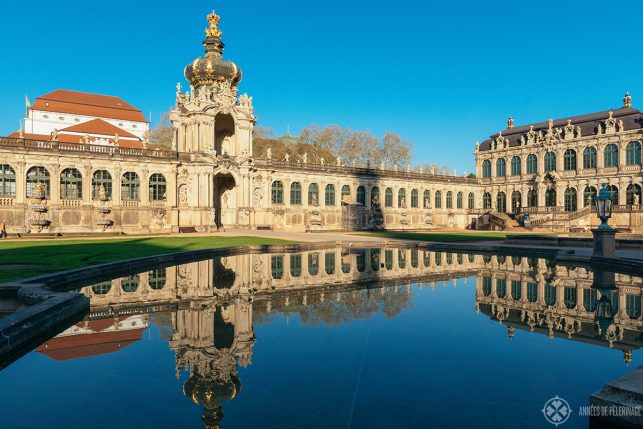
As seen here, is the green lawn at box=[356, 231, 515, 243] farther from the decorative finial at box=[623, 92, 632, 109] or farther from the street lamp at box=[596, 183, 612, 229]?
the decorative finial at box=[623, 92, 632, 109]

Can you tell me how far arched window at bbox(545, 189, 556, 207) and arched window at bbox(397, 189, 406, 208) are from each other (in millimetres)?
21639

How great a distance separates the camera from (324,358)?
6.49 metres

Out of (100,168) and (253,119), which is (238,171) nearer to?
(253,119)

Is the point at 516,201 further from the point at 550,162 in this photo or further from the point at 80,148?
the point at 80,148

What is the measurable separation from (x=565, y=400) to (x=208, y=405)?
4.02 meters

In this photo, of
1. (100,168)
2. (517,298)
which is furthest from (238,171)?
(517,298)

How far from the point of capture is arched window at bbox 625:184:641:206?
5688 centimetres

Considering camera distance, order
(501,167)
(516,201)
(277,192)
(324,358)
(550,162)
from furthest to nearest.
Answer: (501,167)
(516,201)
(550,162)
(277,192)
(324,358)

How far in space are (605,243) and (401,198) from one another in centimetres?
4430

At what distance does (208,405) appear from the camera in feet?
16.4

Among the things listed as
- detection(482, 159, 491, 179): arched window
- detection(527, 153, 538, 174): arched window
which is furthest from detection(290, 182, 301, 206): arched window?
detection(527, 153, 538, 174): arched window

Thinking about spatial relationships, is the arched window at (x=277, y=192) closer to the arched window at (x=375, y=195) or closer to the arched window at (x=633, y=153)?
the arched window at (x=375, y=195)

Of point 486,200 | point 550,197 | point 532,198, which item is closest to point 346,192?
point 486,200

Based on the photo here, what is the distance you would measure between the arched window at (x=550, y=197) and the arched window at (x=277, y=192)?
132 ft
